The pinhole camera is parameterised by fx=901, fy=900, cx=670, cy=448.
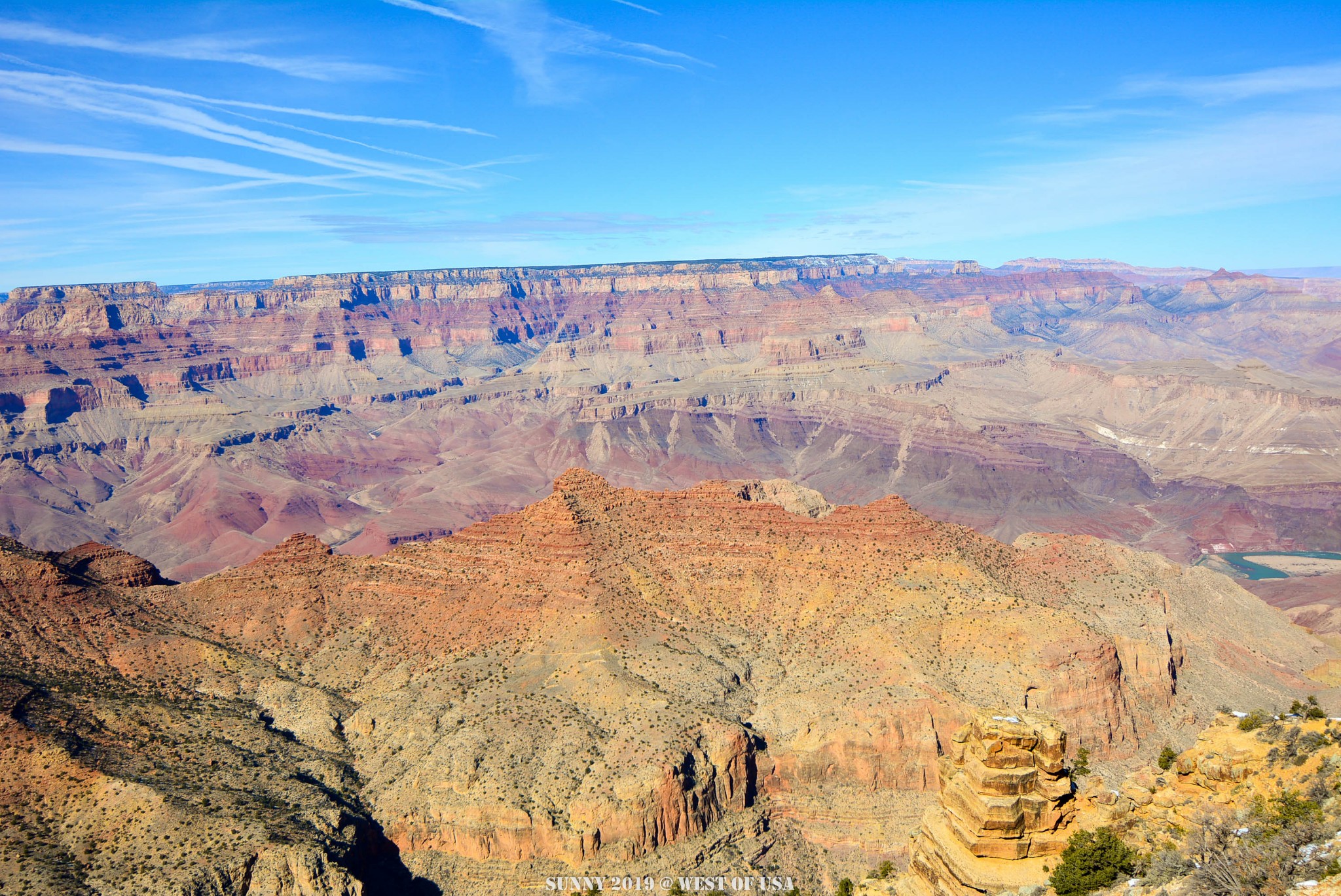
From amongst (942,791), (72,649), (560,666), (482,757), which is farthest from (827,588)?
(72,649)

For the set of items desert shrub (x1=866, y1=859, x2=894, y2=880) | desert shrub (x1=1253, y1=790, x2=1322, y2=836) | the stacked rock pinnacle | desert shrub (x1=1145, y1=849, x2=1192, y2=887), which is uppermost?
desert shrub (x1=1253, y1=790, x2=1322, y2=836)

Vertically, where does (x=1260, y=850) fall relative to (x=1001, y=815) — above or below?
above

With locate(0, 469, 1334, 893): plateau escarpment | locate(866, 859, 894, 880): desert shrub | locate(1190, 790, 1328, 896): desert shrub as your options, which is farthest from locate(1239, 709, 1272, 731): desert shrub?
locate(866, 859, 894, 880): desert shrub

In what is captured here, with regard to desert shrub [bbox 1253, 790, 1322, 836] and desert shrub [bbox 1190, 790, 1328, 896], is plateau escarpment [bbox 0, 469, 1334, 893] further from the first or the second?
desert shrub [bbox 1190, 790, 1328, 896]

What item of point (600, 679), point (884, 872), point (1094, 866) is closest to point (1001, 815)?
point (1094, 866)

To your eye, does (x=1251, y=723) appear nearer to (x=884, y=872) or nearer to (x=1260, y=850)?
(x=1260, y=850)

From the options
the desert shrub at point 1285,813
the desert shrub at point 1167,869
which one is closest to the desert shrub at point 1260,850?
the desert shrub at point 1285,813

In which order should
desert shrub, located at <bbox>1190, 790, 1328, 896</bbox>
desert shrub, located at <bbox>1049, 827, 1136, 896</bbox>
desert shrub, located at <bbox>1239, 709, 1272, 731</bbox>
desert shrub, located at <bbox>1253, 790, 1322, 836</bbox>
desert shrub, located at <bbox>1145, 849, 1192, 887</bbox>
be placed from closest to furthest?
desert shrub, located at <bbox>1190, 790, 1328, 896</bbox>
desert shrub, located at <bbox>1253, 790, 1322, 836</bbox>
desert shrub, located at <bbox>1145, 849, 1192, 887</bbox>
desert shrub, located at <bbox>1049, 827, 1136, 896</bbox>
desert shrub, located at <bbox>1239, 709, 1272, 731</bbox>

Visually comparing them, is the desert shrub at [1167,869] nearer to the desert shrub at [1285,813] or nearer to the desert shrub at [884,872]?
the desert shrub at [1285,813]
